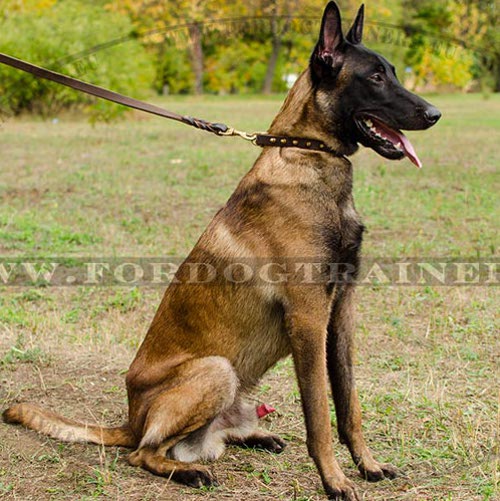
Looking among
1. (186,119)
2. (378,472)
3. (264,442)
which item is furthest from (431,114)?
(264,442)

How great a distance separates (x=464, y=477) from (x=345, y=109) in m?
1.60

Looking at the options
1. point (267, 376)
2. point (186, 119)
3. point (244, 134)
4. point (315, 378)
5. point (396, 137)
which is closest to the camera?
point (315, 378)

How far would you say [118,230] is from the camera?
8.46 meters

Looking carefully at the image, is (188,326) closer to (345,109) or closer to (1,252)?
(345,109)

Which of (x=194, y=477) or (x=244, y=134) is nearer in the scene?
(x=194, y=477)

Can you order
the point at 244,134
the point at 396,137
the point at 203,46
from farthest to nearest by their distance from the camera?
the point at 203,46, the point at 244,134, the point at 396,137

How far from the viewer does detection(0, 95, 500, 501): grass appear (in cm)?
336

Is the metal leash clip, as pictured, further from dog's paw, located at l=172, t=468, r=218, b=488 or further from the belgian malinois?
dog's paw, located at l=172, t=468, r=218, b=488

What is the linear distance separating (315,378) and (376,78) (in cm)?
121

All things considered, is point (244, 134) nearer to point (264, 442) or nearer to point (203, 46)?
point (264, 442)

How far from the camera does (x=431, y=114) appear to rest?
10.3ft

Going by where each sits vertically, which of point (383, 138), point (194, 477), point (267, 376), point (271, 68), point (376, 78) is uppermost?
point (376, 78)

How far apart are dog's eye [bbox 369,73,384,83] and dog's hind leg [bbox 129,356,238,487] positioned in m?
1.28

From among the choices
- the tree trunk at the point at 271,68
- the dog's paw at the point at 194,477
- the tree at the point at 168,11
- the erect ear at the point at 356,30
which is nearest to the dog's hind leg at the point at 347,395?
the dog's paw at the point at 194,477
